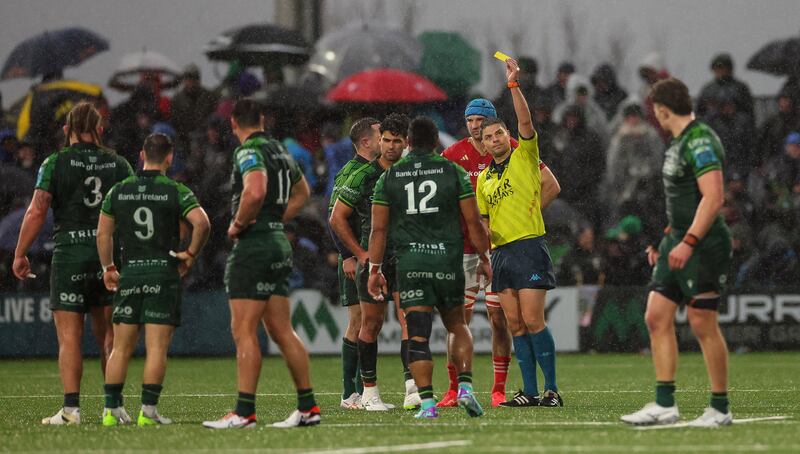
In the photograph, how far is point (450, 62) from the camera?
2894 centimetres

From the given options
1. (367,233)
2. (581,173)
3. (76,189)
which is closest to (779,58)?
(581,173)

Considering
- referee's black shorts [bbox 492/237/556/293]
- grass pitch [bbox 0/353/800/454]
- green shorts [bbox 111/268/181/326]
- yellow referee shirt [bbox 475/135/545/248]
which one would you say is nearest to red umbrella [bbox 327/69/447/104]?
grass pitch [bbox 0/353/800/454]

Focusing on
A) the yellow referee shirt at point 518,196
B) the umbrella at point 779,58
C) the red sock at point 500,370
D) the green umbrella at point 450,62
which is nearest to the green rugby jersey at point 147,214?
the yellow referee shirt at point 518,196

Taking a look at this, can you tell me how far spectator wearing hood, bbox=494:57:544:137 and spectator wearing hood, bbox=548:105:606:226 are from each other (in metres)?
0.60

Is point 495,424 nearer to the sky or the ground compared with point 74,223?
nearer to the ground

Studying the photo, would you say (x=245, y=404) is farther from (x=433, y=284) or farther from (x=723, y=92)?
(x=723, y=92)

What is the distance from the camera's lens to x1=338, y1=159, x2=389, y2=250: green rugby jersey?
40.9 ft

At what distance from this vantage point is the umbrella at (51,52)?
84.4 feet

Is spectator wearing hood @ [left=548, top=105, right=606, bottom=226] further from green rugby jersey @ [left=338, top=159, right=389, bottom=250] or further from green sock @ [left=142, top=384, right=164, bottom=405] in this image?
green sock @ [left=142, top=384, right=164, bottom=405]

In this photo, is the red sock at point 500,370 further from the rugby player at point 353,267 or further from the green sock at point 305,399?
the green sock at point 305,399

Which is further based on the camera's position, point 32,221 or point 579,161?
point 579,161

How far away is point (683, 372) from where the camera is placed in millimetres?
17797

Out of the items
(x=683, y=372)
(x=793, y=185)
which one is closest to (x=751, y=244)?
(x=793, y=185)

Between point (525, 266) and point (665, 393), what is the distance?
2.65m
